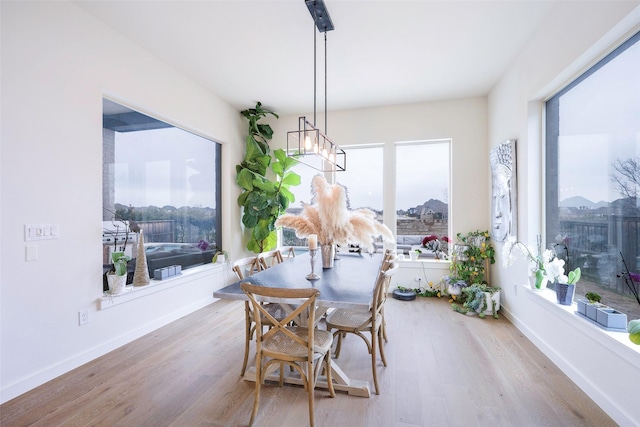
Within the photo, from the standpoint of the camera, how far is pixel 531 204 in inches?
115

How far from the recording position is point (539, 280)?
272 centimetres

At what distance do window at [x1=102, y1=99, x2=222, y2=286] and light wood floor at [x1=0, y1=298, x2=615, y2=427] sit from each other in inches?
42.6

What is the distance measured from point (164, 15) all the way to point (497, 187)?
4.09 metres

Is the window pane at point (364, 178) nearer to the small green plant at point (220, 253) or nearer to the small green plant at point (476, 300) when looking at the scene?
the small green plant at point (476, 300)

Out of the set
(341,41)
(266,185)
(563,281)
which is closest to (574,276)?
(563,281)

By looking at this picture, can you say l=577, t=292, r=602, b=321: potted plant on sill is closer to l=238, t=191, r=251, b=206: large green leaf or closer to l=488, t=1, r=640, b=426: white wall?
l=488, t=1, r=640, b=426: white wall

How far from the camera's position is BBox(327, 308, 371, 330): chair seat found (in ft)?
7.03

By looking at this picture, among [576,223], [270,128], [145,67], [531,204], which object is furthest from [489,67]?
[145,67]

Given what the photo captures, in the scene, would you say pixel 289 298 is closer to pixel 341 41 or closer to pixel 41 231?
pixel 41 231

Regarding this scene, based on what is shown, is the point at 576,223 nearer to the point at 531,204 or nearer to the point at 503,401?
the point at 531,204

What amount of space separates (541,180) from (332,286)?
2477mm

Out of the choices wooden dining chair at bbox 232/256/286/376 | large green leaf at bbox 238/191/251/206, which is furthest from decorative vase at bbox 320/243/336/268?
large green leaf at bbox 238/191/251/206

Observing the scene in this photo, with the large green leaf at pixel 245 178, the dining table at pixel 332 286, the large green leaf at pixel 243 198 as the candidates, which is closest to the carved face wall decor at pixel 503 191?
the dining table at pixel 332 286

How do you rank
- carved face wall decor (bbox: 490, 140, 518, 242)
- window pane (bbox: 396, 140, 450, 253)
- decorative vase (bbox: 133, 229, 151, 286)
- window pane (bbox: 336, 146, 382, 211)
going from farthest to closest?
window pane (bbox: 336, 146, 382, 211)
window pane (bbox: 396, 140, 450, 253)
carved face wall decor (bbox: 490, 140, 518, 242)
decorative vase (bbox: 133, 229, 151, 286)
